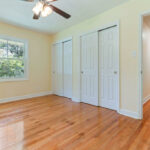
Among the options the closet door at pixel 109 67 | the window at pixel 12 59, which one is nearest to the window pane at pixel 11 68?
the window at pixel 12 59

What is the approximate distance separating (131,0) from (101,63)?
61.1 inches

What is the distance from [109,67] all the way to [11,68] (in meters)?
3.27

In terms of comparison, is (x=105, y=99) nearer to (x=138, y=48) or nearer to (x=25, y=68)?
(x=138, y=48)

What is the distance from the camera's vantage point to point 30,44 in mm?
4168

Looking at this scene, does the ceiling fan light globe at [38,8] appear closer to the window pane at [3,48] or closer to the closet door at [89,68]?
the closet door at [89,68]

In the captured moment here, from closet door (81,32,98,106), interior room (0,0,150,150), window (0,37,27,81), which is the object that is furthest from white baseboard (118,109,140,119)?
window (0,37,27,81)

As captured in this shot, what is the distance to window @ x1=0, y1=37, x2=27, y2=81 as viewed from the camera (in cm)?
357

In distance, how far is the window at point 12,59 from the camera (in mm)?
3570

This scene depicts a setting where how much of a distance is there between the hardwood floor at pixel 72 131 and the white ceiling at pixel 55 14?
2.56m

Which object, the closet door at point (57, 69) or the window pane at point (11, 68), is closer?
the window pane at point (11, 68)

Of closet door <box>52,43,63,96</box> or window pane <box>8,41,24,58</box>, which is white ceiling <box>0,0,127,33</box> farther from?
closet door <box>52,43,63,96</box>

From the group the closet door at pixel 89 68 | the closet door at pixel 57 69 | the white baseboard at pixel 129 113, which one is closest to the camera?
the white baseboard at pixel 129 113

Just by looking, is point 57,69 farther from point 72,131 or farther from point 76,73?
point 72,131

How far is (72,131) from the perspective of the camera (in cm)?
183
